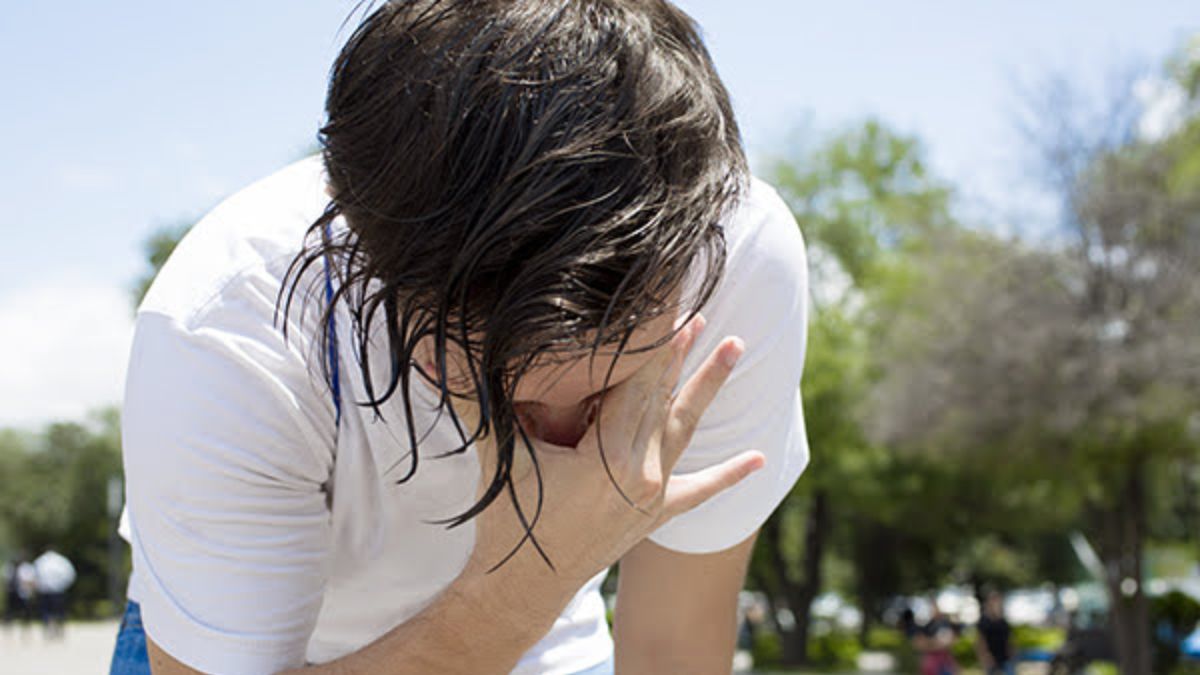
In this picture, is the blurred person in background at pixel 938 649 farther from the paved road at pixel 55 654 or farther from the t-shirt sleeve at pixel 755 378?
the t-shirt sleeve at pixel 755 378

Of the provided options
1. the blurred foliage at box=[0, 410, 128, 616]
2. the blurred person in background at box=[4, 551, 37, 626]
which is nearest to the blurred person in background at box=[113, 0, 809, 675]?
the blurred person in background at box=[4, 551, 37, 626]

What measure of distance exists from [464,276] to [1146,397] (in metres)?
15.6

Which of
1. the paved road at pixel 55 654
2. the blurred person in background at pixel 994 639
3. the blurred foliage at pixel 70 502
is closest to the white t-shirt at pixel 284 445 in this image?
the paved road at pixel 55 654

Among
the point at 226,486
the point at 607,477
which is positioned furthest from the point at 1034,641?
the point at 226,486

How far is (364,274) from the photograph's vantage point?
153 centimetres

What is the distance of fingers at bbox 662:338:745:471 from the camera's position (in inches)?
69.1

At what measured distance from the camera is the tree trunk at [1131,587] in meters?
18.3

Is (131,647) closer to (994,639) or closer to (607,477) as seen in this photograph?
(607,477)

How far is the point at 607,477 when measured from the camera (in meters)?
1.70

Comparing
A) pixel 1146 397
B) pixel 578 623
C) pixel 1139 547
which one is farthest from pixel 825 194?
pixel 578 623

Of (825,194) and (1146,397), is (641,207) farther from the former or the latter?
(825,194)

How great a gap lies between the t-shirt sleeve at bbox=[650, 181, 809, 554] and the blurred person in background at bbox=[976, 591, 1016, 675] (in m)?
16.0

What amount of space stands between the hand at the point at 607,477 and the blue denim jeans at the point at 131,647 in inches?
26.0

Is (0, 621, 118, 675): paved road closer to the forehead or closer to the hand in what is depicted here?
the hand
